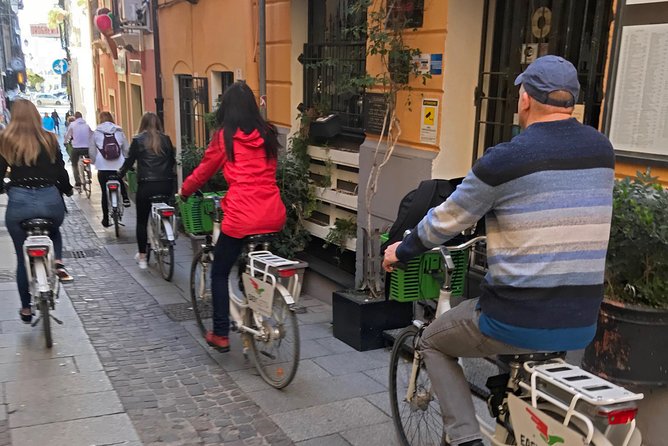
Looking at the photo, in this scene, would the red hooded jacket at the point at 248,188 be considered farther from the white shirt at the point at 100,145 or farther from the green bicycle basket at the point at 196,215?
the white shirt at the point at 100,145

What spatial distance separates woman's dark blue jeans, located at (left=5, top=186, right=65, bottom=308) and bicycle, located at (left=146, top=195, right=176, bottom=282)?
6.82 ft

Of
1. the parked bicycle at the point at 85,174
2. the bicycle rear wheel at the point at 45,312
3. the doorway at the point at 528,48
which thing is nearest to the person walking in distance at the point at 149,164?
the bicycle rear wheel at the point at 45,312

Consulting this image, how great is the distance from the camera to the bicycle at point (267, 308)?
4.14 metres

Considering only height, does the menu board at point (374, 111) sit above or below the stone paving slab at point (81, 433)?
above

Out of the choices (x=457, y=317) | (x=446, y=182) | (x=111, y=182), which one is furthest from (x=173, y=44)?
(x=457, y=317)

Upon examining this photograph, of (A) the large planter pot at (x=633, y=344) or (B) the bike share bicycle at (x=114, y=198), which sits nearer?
(A) the large planter pot at (x=633, y=344)

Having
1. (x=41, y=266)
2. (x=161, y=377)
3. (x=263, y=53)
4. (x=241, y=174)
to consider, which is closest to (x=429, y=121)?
(x=241, y=174)

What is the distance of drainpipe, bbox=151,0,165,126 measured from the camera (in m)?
12.6

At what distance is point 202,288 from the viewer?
17.3ft

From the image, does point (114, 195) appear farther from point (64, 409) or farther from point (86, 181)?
point (64, 409)

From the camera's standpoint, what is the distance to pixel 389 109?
5.51 metres

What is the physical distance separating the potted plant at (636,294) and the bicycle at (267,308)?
1.93 m

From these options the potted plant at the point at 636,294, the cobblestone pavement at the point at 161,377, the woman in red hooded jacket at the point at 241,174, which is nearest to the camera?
the potted plant at the point at 636,294

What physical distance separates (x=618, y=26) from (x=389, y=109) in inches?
86.8
